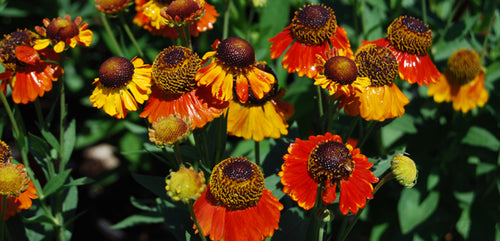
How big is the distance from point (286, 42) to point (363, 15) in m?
0.84

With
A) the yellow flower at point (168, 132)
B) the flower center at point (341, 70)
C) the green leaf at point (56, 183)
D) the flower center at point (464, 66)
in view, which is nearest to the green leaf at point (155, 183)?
the green leaf at point (56, 183)

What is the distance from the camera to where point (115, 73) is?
1.35 m

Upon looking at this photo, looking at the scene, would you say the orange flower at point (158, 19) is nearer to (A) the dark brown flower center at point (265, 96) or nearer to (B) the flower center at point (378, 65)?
(A) the dark brown flower center at point (265, 96)

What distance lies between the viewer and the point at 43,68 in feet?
4.99

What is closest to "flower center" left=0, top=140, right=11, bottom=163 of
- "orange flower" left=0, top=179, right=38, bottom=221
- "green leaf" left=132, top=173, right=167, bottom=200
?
"orange flower" left=0, top=179, right=38, bottom=221

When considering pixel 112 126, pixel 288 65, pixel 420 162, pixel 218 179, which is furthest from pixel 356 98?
pixel 112 126

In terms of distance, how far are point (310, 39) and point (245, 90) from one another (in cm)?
28

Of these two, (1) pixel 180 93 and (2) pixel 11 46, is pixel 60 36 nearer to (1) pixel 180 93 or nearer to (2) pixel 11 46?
(2) pixel 11 46

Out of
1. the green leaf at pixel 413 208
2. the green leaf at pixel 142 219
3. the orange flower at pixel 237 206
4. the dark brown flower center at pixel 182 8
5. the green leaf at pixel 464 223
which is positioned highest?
the dark brown flower center at pixel 182 8

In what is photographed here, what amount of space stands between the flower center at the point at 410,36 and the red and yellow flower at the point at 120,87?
0.80m

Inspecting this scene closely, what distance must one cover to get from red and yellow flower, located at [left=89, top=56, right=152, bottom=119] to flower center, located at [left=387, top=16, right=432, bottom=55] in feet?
2.62

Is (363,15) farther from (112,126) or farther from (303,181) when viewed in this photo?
(112,126)

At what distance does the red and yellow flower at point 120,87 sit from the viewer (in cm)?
135

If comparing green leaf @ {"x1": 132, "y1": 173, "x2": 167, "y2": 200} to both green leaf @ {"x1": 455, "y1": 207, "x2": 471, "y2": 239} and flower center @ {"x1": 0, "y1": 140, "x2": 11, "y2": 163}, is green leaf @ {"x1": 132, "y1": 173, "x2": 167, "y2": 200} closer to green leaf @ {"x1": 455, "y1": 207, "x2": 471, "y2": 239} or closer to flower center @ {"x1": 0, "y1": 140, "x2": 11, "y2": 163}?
flower center @ {"x1": 0, "y1": 140, "x2": 11, "y2": 163}
